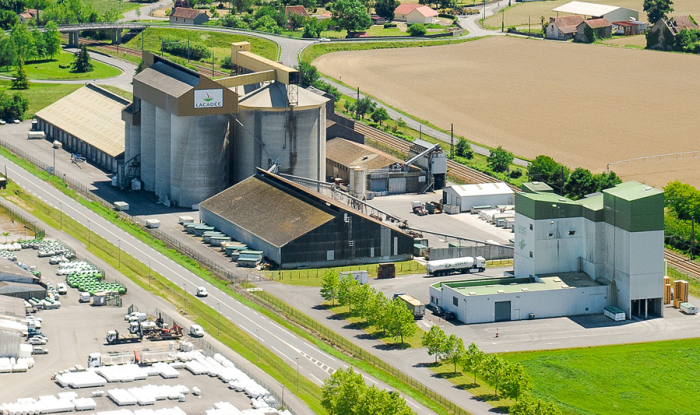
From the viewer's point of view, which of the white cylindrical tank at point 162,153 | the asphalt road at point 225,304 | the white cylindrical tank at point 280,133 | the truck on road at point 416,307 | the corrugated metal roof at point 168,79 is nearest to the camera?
the asphalt road at point 225,304

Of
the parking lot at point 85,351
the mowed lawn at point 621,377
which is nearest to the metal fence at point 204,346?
the parking lot at point 85,351

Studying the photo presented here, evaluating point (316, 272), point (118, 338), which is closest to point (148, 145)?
point (316, 272)

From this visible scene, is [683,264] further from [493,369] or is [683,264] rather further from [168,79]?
[168,79]

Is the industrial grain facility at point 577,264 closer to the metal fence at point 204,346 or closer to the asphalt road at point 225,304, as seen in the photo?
the asphalt road at point 225,304

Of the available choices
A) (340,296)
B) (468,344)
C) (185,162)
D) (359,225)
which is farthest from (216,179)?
(468,344)

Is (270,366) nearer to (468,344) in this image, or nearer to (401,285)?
(468,344)

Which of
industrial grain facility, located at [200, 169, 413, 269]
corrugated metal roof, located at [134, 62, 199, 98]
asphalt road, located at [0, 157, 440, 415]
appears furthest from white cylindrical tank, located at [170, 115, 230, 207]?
industrial grain facility, located at [200, 169, 413, 269]

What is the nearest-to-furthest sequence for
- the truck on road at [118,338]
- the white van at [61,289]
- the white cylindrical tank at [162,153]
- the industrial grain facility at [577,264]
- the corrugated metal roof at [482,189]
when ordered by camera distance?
the truck on road at [118,338] < the industrial grain facility at [577,264] < the white van at [61,289] < the corrugated metal roof at [482,189] < the white cylindrical tank at [162,153]
